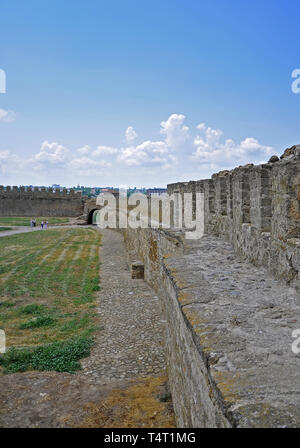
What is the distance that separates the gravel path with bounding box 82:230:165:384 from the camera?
4910 millimetres

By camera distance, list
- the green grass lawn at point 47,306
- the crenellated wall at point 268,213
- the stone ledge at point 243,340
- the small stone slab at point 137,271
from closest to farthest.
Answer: the stone ledge at point 243,340 < the crenellated wall at point 268,213 < the green grass lawn at point 47,306 < the small stone slab at point 137,271

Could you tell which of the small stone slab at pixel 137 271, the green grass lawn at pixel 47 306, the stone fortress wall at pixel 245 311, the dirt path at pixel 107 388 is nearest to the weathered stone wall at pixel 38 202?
the green grass lawn at pixel 47 306

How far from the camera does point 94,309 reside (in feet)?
25.3

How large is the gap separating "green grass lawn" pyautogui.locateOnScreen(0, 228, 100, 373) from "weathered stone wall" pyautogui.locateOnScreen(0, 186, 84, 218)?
2034 centimetres

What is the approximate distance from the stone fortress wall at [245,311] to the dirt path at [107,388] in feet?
2.93

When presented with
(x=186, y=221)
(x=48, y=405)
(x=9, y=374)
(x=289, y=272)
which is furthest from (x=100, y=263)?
(x=289, y=272)

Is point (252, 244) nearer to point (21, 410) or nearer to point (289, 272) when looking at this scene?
point (289, 272)

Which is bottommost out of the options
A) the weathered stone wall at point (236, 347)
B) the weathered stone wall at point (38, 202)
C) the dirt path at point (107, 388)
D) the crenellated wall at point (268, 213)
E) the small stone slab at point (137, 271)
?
the dirt path at point (107, 388)

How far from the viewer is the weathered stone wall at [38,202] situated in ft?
119

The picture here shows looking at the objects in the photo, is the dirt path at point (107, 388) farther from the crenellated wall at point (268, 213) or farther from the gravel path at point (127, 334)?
the crenellated wall at point (268, 213)

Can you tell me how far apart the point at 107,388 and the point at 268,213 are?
290 cm

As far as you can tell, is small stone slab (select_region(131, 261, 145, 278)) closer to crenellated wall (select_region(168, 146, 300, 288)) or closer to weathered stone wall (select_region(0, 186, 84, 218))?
crenellated wall (select_region(168, 146, 300, 288))

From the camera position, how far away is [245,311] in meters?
2.39

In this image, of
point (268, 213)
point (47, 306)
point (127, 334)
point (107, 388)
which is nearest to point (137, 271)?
point (47, 306)
